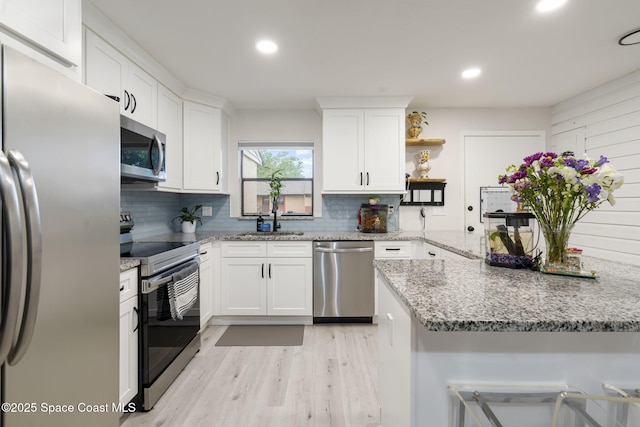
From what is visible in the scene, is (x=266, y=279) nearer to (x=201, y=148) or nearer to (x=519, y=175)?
(x=201, y=148)

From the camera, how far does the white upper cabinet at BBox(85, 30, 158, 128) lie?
184 centimetres

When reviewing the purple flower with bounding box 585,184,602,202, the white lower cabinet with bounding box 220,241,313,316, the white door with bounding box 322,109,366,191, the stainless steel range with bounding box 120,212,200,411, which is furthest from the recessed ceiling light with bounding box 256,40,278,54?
the purple flower with bounding box 585,184,602,202

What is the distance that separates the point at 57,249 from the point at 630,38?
11.8 ft

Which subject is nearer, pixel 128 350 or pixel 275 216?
pixel 128 350

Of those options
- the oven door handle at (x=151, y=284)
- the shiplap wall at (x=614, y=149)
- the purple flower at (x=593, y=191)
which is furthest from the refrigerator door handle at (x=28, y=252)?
the shiplap wall at (x=614, y=149)

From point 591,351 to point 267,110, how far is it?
11.7ft

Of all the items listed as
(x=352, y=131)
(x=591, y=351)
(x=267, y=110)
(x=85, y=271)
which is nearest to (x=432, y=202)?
(x=352, y=131)

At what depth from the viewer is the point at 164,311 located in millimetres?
1944

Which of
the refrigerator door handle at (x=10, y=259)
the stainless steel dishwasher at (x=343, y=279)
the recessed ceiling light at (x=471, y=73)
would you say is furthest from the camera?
the stainless steel dishwasher at (x=343, y=279)

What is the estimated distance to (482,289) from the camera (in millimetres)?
1049

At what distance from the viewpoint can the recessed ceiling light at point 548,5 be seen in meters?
1.76

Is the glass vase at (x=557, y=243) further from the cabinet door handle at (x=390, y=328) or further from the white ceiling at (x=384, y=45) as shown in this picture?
the white ceiling at (x=384, y=45)

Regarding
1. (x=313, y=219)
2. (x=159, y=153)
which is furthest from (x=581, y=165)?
(x=313, y=219)

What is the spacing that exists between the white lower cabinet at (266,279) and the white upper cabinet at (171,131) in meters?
0.82
